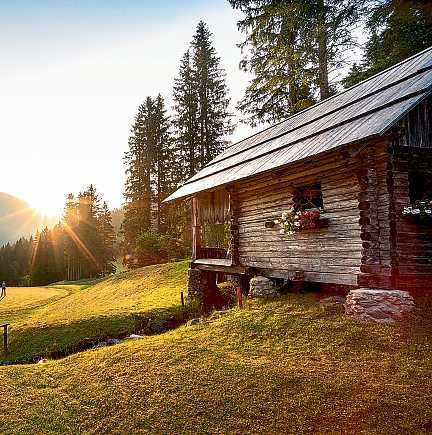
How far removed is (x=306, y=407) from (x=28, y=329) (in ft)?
44.3

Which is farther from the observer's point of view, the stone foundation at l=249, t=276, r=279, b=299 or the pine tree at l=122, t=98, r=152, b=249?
the pine tree at l=122, t=98, r=152, b=249

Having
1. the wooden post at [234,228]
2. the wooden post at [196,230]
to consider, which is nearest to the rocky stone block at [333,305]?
the wooden post at [234,228]

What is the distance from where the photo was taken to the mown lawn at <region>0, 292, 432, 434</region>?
6.14 meters

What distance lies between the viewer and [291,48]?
77.3ft

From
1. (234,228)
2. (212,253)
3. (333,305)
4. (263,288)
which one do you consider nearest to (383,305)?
(333,305)

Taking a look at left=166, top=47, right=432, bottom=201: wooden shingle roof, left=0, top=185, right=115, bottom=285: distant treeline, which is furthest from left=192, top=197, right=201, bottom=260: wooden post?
left=0, top=185, right=115, bottom=285: distant treeline

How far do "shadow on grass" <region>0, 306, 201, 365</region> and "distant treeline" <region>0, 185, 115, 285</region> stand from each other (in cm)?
3576

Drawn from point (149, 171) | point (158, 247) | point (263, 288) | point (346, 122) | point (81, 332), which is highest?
point (149, 171)

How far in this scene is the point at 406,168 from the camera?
10.3 m

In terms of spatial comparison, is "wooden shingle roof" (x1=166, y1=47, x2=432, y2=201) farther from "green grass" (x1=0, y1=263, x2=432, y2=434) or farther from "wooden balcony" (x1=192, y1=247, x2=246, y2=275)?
"green grass" (x1=0, y1=263, x2=432, y2=434)

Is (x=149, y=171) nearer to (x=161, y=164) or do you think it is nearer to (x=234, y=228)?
(x=161, y=164)

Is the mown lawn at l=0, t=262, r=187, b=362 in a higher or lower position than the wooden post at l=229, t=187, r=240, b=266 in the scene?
lower

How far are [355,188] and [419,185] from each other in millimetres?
2215

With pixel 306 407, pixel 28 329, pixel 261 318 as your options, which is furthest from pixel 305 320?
pixel 28 329
